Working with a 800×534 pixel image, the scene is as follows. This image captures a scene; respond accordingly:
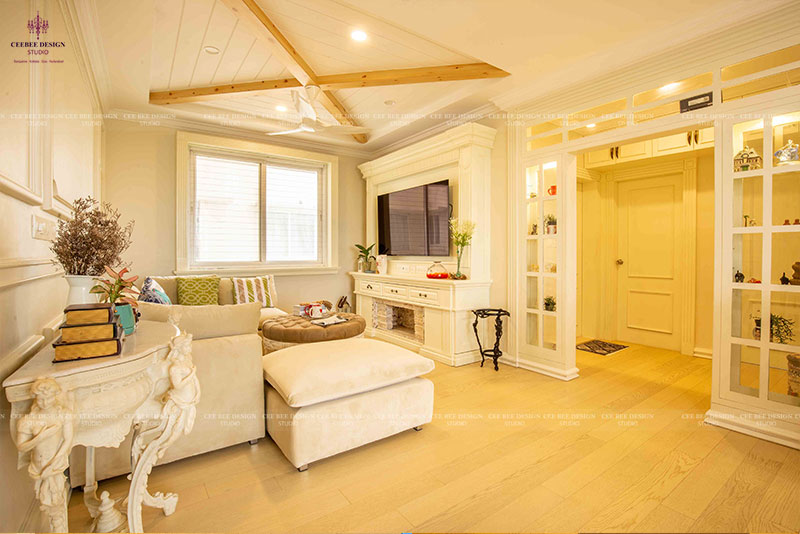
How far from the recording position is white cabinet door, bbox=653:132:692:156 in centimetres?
393

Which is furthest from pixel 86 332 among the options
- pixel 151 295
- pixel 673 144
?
pixel 673 144

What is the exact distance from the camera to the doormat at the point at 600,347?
438 centimetres

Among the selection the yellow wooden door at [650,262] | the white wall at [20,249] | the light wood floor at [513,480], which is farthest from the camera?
the yellow wooden door at [650,262]

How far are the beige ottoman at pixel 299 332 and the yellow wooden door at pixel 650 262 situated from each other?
3.69m

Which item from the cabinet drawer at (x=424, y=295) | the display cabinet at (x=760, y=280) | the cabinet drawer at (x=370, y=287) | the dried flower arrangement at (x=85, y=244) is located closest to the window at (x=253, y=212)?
the cabinet drawer at (x=370, y=287)

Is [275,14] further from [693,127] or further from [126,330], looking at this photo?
[693,127]

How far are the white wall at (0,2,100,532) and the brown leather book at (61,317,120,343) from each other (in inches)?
10.1

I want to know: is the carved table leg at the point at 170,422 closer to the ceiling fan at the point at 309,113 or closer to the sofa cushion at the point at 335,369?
the sofa cushion at the point at 335,369

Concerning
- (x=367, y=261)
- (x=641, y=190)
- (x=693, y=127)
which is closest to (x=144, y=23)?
(x=367, y=261)

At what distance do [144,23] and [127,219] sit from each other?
94.8 inches

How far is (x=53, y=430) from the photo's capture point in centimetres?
98

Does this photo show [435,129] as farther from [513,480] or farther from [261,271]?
[513,480]

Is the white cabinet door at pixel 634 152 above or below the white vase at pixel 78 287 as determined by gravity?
above

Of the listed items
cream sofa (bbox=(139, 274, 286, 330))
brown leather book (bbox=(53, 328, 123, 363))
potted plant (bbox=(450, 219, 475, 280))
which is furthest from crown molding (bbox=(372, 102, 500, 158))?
brown leather book (bbox=(53, 328, 123, 363))
